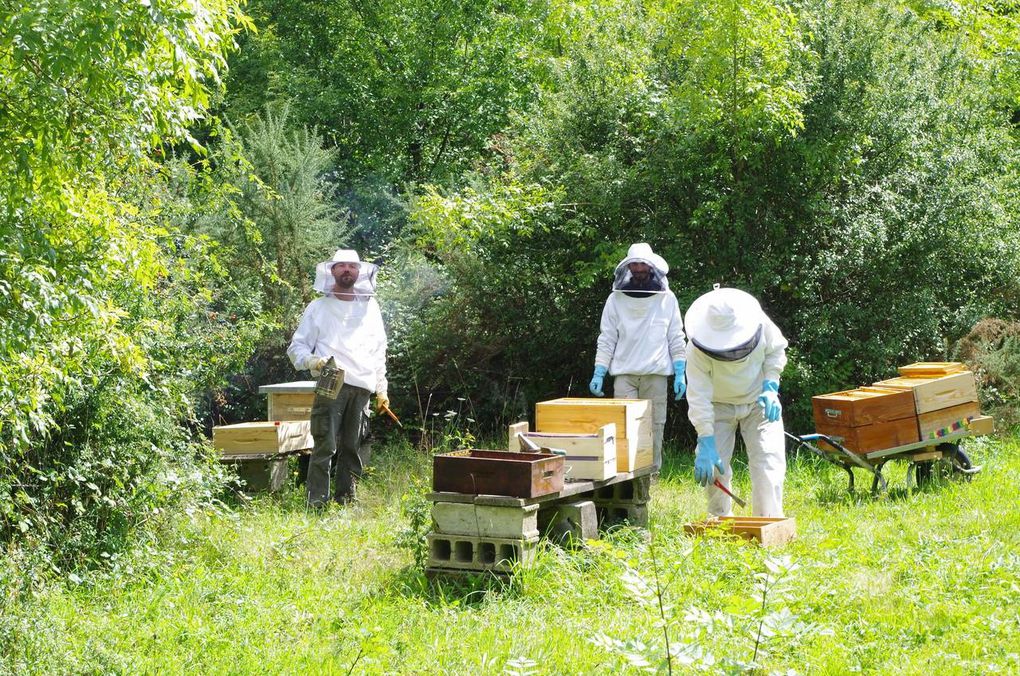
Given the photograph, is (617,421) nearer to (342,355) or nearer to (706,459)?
(706,459)

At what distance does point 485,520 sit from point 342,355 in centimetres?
289

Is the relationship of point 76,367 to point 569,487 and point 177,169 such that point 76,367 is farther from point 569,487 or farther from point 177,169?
point 177,169

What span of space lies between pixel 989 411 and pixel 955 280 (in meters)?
1.36

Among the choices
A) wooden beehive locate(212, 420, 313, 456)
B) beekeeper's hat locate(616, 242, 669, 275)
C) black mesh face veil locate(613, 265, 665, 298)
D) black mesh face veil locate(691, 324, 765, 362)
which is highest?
beekeeper's hat locate(616, 242, 669, 275)

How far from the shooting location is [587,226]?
10844 millimetres

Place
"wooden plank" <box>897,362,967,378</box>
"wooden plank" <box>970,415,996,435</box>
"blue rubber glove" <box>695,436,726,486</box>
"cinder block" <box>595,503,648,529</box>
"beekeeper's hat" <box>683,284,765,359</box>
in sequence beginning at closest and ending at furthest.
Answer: "beekeeper's hat" <box>683,284,765,359</box> < "blue rubber glove" <box>695,436,726,486</box> < "cinder block" <box>595,503,648,529</box> < "wooden plank" <box>970,415,996,435</box> < "wooden plank" <box>897,362,967,378</box>

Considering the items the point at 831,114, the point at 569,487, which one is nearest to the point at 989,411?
the point at 831,114

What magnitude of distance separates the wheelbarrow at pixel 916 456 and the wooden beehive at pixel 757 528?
50.6 inches

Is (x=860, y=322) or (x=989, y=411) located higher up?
(x=860, y=322)

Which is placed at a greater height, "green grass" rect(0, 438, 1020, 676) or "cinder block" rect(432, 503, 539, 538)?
"cinder block" rect(432, 503, 539, 538)

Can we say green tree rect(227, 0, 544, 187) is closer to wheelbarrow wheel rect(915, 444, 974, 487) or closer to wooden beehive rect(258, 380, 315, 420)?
wooden beehive rect(258, 380, 315, 420)

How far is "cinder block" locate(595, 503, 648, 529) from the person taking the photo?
7131 millimetres

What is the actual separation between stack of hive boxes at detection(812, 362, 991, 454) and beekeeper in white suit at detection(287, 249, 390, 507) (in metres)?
3.40

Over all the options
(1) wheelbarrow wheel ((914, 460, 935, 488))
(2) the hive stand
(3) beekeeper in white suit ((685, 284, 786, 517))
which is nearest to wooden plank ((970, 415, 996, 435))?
(1) wheelbarrow wheel ((914, 460, 935, 488))
